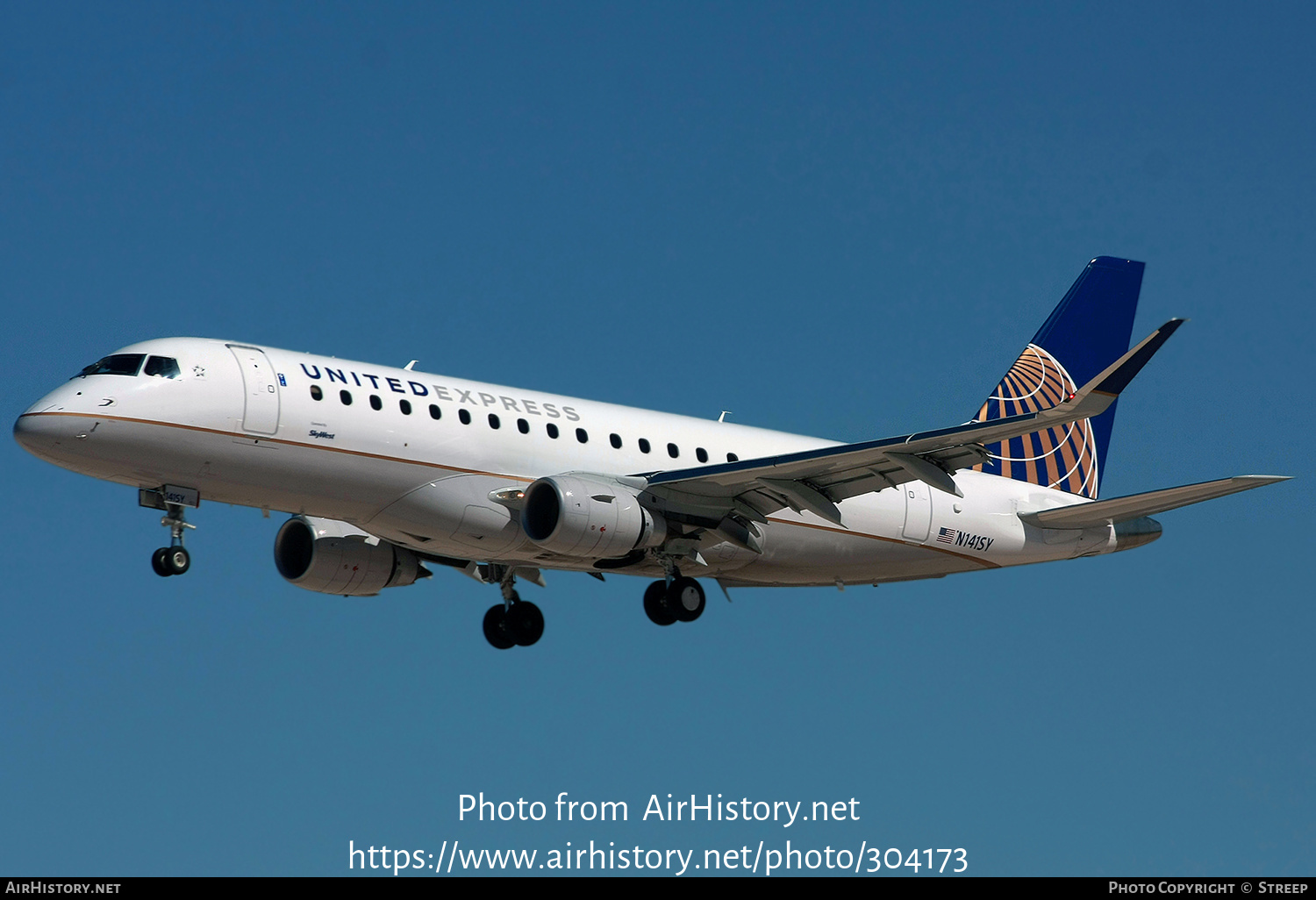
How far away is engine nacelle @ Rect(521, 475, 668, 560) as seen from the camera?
31.5 meters

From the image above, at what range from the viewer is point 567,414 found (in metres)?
33.8

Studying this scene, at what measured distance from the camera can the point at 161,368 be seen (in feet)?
98.9

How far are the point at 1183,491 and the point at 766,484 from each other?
26.1 ft

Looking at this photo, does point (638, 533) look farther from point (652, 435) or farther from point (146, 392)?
point (146, 392)

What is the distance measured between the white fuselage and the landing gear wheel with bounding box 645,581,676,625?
1061mm

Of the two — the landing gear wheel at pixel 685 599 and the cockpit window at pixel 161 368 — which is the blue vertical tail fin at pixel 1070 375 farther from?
the cockpit window at pixel 161 368

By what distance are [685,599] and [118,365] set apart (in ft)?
39.3

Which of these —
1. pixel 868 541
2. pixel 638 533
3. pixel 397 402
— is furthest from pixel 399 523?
pixel 868 541

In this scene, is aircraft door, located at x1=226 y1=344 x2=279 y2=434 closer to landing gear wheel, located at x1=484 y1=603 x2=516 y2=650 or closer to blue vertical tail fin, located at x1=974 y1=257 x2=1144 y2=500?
landing gear wheel, located at x1=484 y1=603 x2=516 y2=650

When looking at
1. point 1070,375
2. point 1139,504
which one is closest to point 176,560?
point 1139,504

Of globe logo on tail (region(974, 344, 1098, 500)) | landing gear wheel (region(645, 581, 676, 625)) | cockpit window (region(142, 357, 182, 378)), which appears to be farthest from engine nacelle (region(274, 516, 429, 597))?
globe logo on tail (region(974, 344, 1098, 500))

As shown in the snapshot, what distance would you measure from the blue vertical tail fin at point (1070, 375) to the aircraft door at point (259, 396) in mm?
17299

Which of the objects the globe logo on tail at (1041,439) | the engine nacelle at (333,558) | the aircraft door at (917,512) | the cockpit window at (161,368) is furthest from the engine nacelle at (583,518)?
the globe logo on tail at (1041,439)

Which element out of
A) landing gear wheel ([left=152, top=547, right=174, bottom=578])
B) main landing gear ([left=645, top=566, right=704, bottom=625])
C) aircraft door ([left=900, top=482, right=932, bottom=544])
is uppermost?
aircraft door ([left=900, top=482, right=932, bottom=544])
